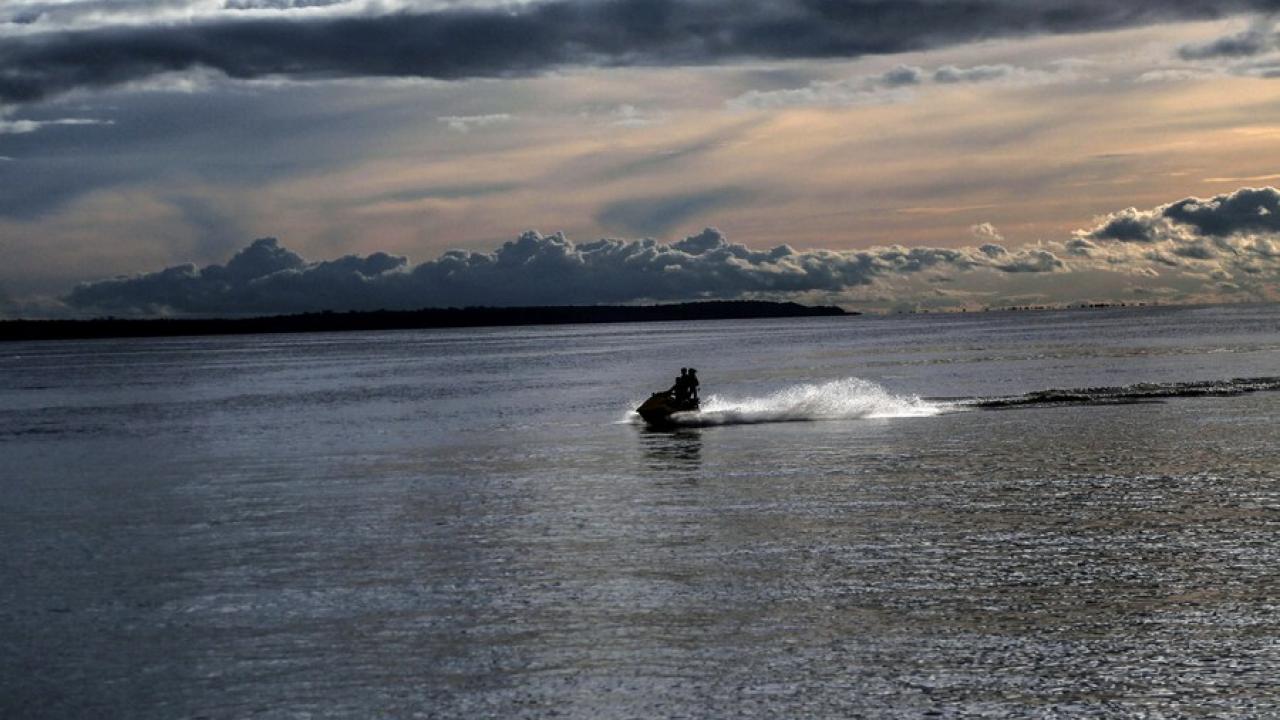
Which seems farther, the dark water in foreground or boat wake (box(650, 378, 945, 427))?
boat wake (box(650, 378, 945, 427))

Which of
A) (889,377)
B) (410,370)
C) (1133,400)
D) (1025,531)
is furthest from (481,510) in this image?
(410,370)

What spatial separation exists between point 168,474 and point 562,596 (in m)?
24.9

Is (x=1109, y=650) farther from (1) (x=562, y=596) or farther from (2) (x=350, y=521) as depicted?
(2) (x=350, y=521)

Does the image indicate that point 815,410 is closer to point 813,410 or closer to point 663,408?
point 813,410

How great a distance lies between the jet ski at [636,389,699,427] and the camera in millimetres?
52469

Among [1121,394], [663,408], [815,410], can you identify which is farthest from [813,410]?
[1121,394]

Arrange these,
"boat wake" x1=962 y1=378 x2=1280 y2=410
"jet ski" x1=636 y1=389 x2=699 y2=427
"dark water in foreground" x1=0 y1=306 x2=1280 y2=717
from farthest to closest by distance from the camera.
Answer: "boat wake" x1=962 y1=378 x2=1280 y2=410 → "jet ski" x1=636 y1=389 x2=699 y2=427 → "dark water in foreground" x1=0 y1=306 x2=1280 y2=717

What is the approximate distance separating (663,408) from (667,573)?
31138mm

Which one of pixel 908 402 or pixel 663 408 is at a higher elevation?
pixel 663 408

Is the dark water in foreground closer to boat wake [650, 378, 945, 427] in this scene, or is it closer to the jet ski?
boat wake [650, 378, 945, 427]

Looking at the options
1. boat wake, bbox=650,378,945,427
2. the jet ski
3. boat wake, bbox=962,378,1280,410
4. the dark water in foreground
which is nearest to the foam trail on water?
boat wake, bbox=650,378,945,427

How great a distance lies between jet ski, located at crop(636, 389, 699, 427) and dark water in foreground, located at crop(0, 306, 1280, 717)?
378 cm

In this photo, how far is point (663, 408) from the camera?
173 feet

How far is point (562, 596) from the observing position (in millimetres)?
20234
